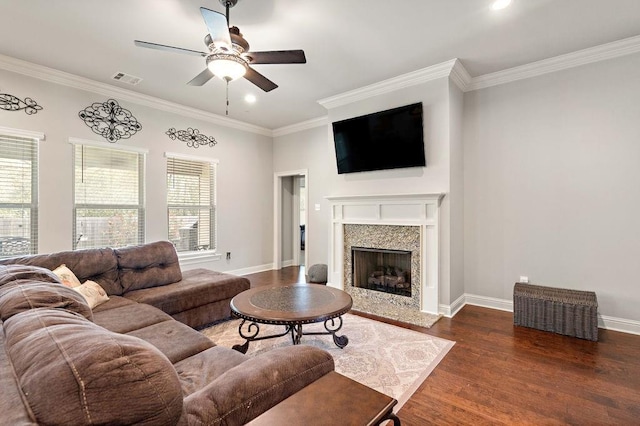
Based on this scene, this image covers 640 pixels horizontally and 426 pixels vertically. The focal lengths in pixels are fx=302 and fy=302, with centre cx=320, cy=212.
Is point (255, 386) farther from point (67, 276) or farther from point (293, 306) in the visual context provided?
point (67, 276)

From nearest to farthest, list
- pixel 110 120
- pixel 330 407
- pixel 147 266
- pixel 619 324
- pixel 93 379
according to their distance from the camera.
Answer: pixel 93 379, pixel 330 407, pixel 619 324, pixel 147 266, pixel 110 120

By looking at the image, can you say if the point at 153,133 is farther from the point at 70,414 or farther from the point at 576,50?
the point at 576,50

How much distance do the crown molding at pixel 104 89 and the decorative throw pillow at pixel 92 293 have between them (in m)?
2.89

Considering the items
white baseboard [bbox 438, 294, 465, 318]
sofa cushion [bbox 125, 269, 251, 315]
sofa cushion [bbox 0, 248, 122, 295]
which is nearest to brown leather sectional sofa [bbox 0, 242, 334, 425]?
sofa cushion [bbox 125, 269, 251, 315]

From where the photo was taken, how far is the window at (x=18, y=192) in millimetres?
3580

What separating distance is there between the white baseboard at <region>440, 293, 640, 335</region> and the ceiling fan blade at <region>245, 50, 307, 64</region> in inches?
125

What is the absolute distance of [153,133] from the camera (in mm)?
4789

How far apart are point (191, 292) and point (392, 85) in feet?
11.7

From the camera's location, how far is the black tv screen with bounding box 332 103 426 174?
12.7 ft

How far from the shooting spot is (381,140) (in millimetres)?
4141

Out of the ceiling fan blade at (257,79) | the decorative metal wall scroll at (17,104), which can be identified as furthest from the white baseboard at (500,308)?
the decorative metal wall scroll at (17,104)

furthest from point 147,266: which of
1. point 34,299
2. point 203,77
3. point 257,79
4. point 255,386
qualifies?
point 255,386

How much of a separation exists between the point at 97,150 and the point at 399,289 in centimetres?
466

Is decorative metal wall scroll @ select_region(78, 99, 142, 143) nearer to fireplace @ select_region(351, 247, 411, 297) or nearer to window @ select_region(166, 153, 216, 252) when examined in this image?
window @ select_region(166, 153, 216, 252)
